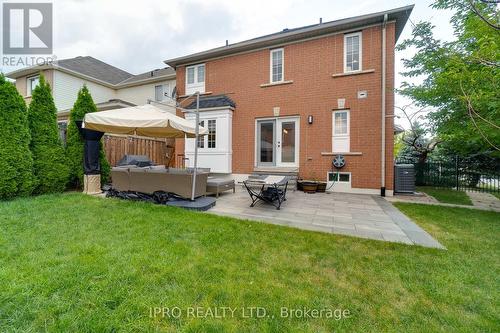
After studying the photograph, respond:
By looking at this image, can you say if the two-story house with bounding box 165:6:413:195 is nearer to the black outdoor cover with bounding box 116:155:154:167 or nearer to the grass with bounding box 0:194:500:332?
the black outdoor cover with bounding box 116:155:154:167

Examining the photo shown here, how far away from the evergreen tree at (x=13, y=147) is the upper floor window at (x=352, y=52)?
10.3m

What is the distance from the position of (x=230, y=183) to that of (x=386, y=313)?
5838 millimetres

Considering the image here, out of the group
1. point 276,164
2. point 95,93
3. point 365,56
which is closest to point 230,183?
point 276,164

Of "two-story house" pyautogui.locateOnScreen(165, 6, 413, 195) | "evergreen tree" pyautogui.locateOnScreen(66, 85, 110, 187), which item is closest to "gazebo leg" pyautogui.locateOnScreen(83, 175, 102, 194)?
"evergreen tree" pyautogui.locateOnScreen(66, 85, 110, 187)

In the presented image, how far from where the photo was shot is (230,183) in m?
7.40

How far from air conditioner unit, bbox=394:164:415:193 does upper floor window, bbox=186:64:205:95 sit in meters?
9.02

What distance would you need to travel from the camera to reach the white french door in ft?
30.3

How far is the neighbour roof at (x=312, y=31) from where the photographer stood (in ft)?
24.9

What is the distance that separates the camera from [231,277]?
7.69 ft

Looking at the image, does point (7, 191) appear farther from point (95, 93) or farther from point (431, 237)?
point (95, 93)

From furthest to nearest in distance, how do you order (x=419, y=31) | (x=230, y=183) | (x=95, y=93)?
(x=95, y=93), (x=230, y=183), (x=419, y=31)

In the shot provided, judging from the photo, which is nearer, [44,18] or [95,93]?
[44,18]

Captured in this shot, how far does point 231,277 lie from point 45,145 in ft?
23.8

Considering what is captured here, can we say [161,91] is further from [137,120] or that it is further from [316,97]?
[137,120]
